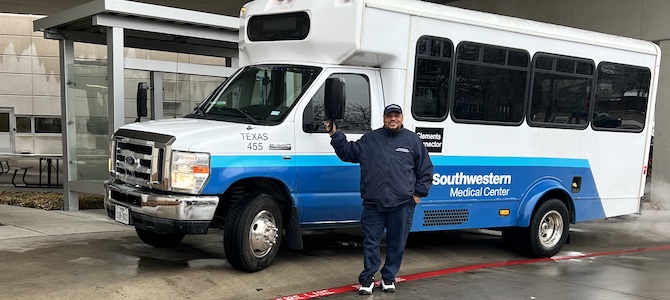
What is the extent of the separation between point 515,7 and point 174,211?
14.4 m

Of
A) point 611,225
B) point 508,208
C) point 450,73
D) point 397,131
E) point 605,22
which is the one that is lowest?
point 611,225

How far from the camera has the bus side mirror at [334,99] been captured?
21.1 ft

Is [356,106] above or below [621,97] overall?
below

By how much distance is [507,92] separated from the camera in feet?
26.3

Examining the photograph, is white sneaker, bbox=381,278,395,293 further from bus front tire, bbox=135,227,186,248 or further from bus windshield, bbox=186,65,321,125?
bus front tire, bbox=135,227,186,248

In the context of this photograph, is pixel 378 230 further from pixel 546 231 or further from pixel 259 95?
pixel 546 231

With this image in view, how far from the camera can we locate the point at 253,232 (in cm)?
646

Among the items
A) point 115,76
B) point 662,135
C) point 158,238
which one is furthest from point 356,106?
point 662,135

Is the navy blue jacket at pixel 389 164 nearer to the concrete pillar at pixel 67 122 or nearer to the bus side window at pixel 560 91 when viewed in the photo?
the bus side window at pixel 560 91

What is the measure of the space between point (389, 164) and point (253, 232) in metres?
1.60

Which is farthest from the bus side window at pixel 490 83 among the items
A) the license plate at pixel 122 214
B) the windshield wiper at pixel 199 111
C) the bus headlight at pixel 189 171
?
the license plate at pixel 122 214

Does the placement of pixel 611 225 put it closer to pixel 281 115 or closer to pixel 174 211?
pixel 281 115

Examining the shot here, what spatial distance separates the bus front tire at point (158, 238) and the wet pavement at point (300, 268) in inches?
4.4

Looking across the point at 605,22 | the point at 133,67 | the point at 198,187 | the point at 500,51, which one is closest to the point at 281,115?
the point at 198,187
